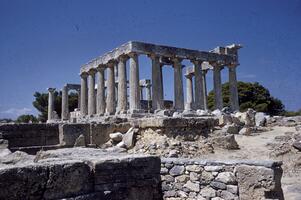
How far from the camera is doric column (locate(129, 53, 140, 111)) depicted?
26.3m

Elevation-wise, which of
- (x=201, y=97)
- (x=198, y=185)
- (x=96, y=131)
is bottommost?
(x=198, y=185)

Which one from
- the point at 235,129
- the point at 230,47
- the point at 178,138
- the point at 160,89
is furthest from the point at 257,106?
the point at 178,138

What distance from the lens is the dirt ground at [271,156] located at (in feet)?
20.8

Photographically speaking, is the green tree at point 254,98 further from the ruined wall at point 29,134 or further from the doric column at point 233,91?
the ruined wall at point 29,134

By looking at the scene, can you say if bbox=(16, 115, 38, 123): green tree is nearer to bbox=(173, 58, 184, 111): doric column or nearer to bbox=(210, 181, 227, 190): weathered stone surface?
bbox=(173, 58, 184, 111): doric column

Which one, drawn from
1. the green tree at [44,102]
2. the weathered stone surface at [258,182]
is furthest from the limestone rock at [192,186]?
the green tree at [44,102]

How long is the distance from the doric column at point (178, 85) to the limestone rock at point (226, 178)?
24.6 metres

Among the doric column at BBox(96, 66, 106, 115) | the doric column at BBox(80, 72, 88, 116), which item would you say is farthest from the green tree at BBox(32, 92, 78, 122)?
the doric column at BBox(96, 66, 106, 115)

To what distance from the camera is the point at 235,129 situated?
15648mm

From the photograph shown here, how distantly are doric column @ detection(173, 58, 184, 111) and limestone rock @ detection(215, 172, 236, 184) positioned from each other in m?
24.6

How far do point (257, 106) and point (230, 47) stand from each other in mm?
18267

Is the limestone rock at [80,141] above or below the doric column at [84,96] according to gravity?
below

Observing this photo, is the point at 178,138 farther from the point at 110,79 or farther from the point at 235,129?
the point at 110,79

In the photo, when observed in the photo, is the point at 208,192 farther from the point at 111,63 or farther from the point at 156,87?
the point at 111,63
